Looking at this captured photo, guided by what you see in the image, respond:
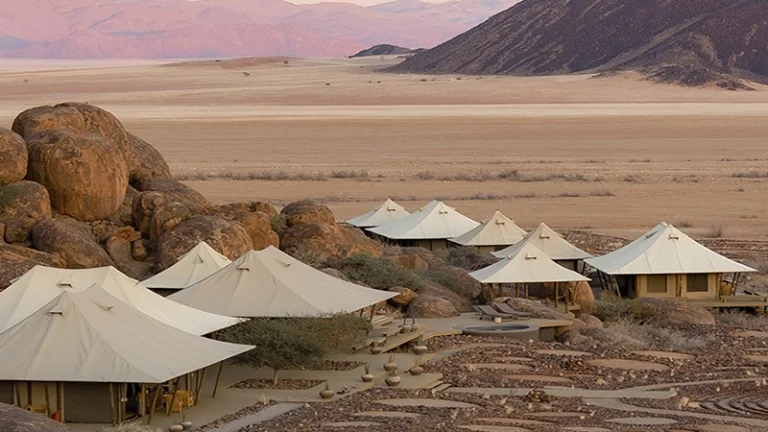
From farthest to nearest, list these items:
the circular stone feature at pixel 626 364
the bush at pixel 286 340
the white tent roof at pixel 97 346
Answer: the circular stone feature at pixel 626 364 < the bush at pixel 286 340 < the white tent roof at pixel 97 346

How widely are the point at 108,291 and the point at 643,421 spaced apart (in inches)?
364

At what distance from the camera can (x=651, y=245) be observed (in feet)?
122

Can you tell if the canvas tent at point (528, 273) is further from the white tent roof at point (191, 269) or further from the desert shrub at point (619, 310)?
the white tent roof at point (191, 269)

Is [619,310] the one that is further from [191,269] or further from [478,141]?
[478,141]

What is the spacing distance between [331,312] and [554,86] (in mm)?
133762

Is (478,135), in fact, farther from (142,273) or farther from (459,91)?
(142,273)

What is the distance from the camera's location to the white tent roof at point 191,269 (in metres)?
31.2

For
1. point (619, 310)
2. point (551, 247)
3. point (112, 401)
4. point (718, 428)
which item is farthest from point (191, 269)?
point (718, 428)

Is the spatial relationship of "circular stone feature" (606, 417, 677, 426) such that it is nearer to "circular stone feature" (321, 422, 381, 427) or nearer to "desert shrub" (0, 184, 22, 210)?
"circular stone feature" (321, 422, 381, 427)

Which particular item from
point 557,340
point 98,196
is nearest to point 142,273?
point 98,196

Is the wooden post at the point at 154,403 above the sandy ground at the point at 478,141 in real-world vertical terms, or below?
above

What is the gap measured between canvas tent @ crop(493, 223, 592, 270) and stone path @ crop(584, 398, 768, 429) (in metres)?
15.4

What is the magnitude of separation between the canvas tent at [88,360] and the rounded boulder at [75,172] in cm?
1281

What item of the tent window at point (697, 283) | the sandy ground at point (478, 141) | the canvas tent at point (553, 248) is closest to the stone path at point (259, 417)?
the tent window at point (697, 283)
